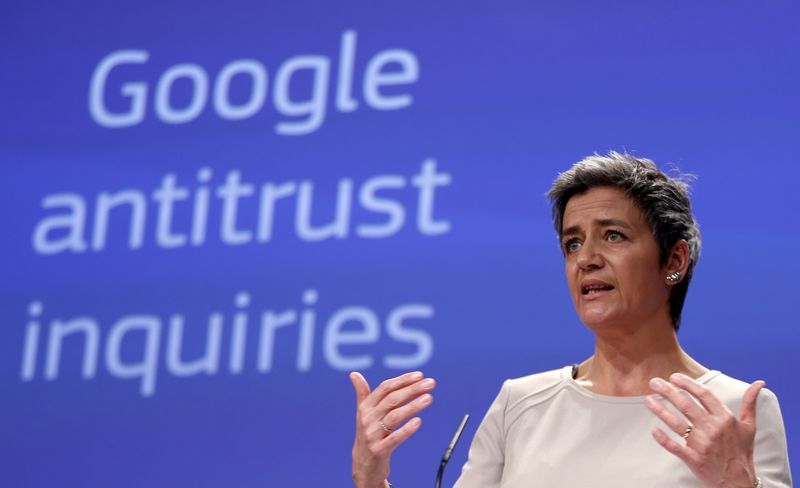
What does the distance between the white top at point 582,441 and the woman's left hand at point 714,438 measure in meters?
0.16

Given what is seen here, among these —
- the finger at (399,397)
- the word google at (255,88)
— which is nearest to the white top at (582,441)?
the finger at (399,397)

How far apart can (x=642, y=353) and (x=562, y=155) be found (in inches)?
49.0

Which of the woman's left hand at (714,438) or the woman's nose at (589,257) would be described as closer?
the woman's left hand at (714,438)

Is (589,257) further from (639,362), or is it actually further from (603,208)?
(639,362)

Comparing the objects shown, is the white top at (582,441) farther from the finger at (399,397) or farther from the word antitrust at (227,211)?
the word antitrust at (227,211)

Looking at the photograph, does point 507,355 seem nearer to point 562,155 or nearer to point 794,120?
point 562,155

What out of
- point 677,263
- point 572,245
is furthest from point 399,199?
point 677,263

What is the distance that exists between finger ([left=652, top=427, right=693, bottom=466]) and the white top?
0.61 ft

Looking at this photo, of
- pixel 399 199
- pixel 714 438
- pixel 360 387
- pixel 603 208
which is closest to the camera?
pixel 714 438

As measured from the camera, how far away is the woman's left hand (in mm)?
1827

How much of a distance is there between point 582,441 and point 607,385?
138 mm

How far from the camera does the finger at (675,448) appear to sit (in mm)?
1845

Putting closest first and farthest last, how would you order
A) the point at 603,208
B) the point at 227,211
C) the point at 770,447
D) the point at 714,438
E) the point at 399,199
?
the point at 714,438 → the point at 770,447 → the point at 603,208 → the point at 399,199 → the point at 227,211

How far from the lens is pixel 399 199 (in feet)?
11.5
